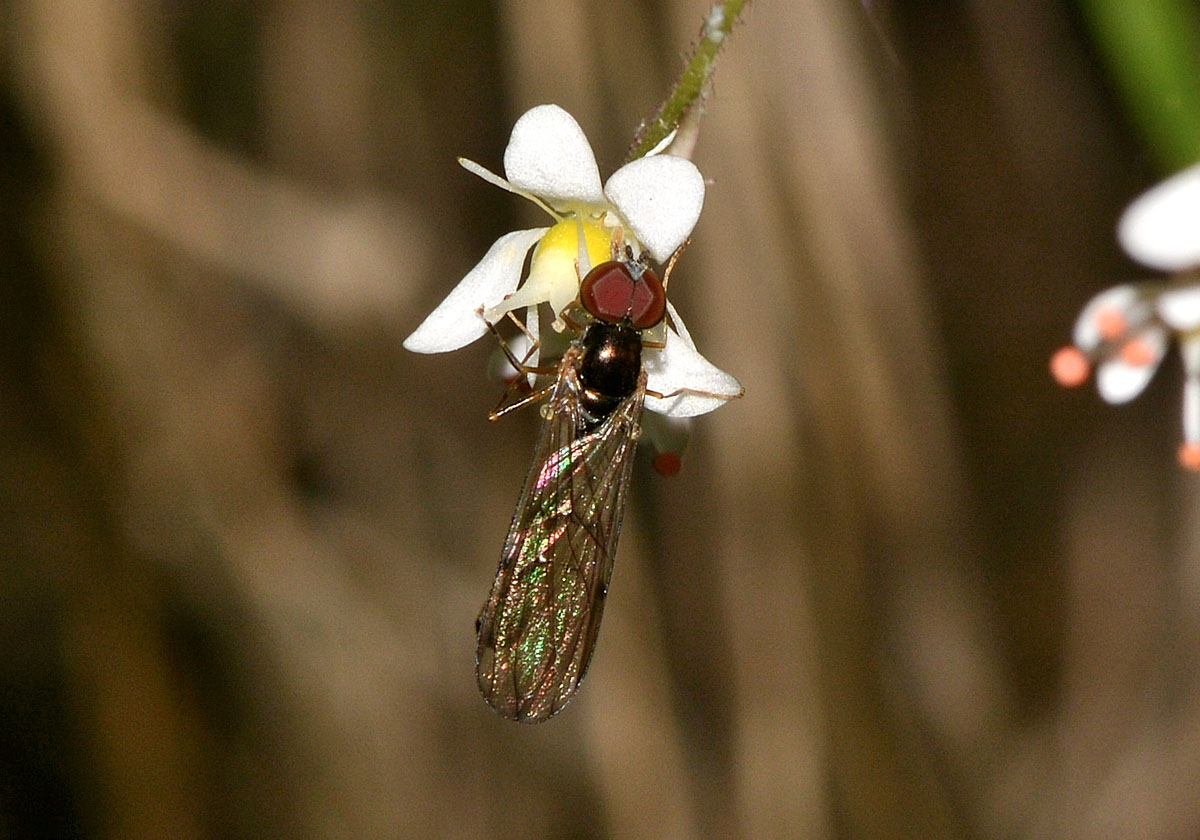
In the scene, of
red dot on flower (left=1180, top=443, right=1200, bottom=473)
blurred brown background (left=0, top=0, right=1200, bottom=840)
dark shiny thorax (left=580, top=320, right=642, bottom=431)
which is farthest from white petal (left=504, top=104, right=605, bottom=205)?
blurred brown background (left=0, top=0, right=1200, bottom=840)

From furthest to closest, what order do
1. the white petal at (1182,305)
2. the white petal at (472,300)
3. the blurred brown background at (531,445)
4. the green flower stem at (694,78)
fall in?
the blurred brown background at (531,445) < the white petal at (1182,305) < the white petal at (472,300) < the green flower stem at (694,78)

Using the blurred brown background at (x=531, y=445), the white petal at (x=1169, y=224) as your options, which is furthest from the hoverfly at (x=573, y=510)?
the blurred brown background at (x=531, y=445)

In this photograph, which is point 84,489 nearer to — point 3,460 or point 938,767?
point 3,460

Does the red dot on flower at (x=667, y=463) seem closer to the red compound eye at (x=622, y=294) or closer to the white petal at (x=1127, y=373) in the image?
the red compound eye at (x=622, y=294)

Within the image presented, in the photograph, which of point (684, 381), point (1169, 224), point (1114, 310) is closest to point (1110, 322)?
point (1114, 310)

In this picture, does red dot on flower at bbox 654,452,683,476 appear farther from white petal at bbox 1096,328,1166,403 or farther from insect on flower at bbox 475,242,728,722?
white petal at bbox 1096,328,1166,403

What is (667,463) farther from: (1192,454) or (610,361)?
(1192,454)

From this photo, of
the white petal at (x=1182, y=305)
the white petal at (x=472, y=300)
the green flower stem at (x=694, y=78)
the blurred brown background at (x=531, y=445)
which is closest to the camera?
the green flower stem at (x=694, y=78)
